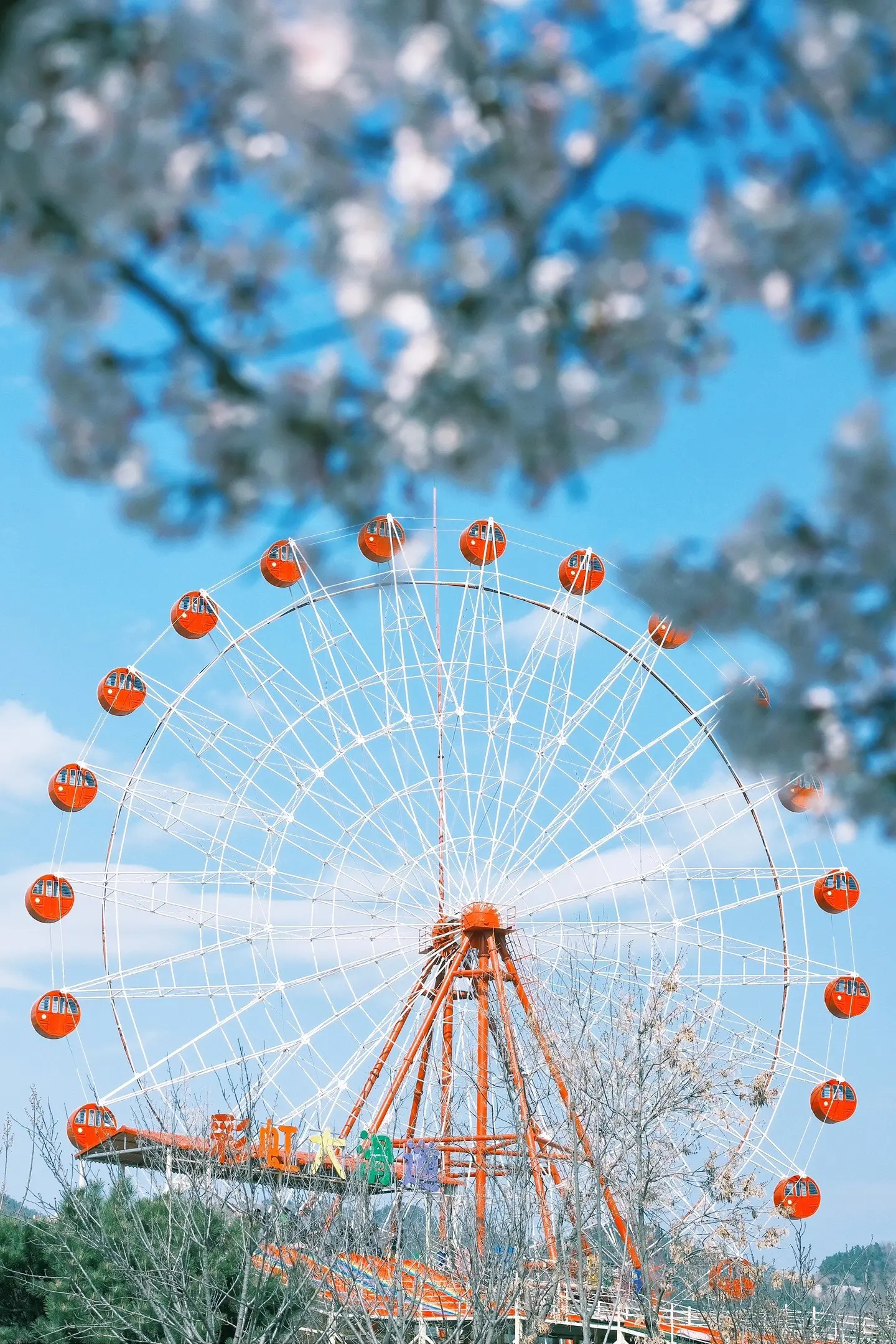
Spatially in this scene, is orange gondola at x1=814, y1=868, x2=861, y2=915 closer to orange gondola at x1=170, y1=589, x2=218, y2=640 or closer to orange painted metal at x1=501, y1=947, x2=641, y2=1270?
orange painted metal at x1=501, y1=947, x2=641, y2=1270

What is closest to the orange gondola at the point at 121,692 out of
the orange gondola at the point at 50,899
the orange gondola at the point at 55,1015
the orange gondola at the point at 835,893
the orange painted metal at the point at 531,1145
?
the orange gondola at the point at 50,899

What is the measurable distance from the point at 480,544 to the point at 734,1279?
13.0 meters

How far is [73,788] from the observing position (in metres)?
21.8

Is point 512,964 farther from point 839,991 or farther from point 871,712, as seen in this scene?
point 871,712

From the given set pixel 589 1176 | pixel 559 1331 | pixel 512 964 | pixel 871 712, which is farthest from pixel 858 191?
pixel 559 1331

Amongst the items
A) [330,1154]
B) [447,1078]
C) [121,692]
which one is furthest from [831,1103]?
[121,692]

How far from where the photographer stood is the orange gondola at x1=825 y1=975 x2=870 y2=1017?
21.8 m

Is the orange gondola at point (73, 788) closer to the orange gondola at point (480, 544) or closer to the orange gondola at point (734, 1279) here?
the orange gondola at point (480, 544)

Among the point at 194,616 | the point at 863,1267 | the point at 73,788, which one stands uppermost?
the point at 194,616

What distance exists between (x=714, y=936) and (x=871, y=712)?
17285mm

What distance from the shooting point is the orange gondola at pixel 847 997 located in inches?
859

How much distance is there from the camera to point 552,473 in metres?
2.77

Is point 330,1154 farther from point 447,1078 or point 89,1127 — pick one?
point 89,1127

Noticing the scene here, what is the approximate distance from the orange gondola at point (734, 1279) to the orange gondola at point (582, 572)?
11.3 meters
